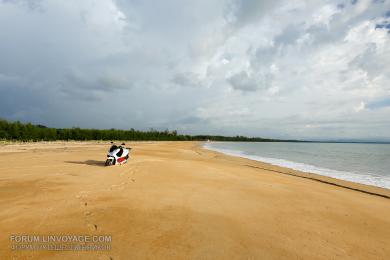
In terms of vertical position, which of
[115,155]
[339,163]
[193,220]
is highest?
[115,155]

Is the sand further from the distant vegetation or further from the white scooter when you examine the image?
the distant vegetation

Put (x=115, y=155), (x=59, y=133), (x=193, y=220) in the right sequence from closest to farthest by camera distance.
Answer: (x=193, y=220)
(x=115, y=155)
(x=59, y=133)

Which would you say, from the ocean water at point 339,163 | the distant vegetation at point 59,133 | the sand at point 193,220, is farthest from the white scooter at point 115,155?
the distant vegetation at point 59,133

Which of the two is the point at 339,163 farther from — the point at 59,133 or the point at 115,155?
the point at 59,133

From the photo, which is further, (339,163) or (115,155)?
(339,163)

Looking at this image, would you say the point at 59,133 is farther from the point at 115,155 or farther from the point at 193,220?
the point at 193,220

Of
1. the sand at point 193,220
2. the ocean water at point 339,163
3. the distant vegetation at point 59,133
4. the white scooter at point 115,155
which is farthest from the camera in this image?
the distant vegetation at point 59,133

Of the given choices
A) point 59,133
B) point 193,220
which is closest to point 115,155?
point 193,220

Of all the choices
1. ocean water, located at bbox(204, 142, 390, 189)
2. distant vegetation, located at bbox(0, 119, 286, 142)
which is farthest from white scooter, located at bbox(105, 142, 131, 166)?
distant vegetation, located at bbox(0, 119, 286, 142)

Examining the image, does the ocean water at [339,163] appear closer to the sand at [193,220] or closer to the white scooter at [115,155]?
the sand at [193,220]

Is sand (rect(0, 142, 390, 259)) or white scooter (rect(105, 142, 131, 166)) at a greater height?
white scooter (rect(105, 142, 131, 166))

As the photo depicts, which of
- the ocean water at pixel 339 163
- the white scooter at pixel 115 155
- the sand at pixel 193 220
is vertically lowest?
the ocean water at pixel 339 163

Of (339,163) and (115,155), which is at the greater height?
(115,155)

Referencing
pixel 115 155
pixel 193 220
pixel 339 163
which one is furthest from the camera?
pixel 339 163
